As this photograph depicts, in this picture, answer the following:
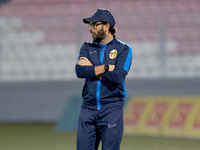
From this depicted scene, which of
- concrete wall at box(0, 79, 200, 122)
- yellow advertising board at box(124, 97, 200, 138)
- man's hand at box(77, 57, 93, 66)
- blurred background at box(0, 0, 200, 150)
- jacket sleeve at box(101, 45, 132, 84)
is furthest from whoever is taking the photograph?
concrete wall at box(0, 79, 200, 122)

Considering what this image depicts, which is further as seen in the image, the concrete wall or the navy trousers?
the concrete wall

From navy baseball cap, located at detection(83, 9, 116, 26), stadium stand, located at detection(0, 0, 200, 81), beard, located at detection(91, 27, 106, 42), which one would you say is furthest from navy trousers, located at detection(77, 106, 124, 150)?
stadium stand, located at detection(0, 0, 200, 81)

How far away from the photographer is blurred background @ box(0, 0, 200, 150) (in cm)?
992

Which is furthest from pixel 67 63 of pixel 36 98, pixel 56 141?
pixel 56 141

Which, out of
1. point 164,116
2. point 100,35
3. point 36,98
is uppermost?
point 100,35

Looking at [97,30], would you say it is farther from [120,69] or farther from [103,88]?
[103,88]

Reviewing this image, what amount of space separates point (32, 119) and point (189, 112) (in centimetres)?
424

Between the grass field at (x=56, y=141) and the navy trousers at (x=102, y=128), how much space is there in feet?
11.0

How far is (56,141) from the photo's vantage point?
7.95m

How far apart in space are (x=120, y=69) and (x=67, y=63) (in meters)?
6.89

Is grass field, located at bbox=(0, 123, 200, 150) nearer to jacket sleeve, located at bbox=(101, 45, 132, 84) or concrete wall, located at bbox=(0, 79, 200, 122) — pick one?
concrete wall, located at bbox=(0, 79, 200, 122)

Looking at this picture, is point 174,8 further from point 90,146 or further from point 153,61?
point 90,146

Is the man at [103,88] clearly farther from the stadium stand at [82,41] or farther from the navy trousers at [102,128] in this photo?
the stadium stand at [82,41]

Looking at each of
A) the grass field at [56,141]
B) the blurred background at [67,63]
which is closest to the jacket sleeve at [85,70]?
the grass field at [56,141]
